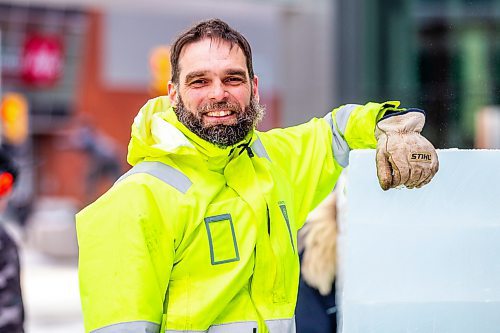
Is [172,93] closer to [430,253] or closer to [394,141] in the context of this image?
[394,141]

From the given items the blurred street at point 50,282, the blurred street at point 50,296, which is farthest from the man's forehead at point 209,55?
the blurred street at point 50,296

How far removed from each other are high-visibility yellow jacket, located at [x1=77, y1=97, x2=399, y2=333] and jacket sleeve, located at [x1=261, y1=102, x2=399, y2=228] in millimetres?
49

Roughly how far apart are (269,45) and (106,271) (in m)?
17.5

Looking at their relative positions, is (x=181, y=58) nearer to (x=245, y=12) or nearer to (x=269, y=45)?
(x=245, y=12)

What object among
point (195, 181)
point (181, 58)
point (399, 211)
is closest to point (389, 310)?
point (399, 211)

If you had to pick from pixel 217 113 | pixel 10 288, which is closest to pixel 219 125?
pixel 217 113

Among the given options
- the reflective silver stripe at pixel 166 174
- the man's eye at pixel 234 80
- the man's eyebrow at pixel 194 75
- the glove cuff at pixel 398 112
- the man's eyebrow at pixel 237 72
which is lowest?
the reflective silver stripe at pixel 166 174

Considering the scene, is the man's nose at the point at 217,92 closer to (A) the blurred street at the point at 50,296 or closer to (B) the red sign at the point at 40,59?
(A) the blurred street at the point at 50,296

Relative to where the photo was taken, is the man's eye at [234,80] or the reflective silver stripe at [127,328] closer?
the reflective silver stripe at [127,328]

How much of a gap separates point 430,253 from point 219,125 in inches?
21.5

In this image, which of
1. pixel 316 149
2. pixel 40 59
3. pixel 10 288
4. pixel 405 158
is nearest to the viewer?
pixel 405 158

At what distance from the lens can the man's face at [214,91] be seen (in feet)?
6.32

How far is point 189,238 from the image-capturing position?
1.87 m

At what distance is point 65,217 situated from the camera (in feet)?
47.0
